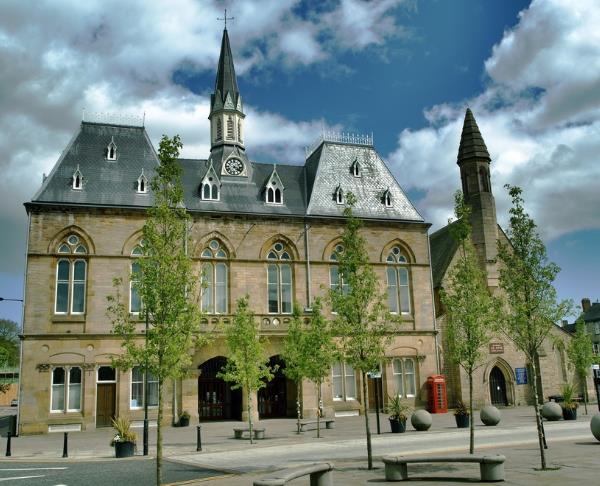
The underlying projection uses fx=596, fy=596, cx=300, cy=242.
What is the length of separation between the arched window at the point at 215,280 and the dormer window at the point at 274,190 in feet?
15.5

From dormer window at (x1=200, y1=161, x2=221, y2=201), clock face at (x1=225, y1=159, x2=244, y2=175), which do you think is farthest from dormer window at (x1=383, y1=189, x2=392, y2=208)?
dormer window at (x1=200, y1=161, x2=221, y2=201)

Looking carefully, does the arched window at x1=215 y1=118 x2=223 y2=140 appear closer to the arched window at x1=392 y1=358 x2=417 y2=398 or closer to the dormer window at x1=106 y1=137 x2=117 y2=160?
the dormer window at x1=106 y1=137 x2=117 y2=160

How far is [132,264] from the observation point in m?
32.7

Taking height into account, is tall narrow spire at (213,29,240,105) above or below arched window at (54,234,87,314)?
above

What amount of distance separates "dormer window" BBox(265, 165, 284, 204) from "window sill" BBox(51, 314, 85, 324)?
12887 mm

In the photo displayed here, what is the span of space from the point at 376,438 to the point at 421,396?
14.2 meters

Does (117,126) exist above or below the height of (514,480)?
above

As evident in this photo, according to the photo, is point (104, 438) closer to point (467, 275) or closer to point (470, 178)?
point (467, 275)

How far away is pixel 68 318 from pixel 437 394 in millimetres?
21542

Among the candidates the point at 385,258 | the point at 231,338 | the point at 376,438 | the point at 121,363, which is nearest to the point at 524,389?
the point at 385,258

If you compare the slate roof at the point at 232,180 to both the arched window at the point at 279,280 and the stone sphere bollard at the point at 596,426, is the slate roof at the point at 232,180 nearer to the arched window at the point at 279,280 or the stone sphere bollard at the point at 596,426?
the arched window at the point at 279,280

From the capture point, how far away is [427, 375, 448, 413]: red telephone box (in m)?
35.8

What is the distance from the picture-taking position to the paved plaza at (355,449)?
14297mm

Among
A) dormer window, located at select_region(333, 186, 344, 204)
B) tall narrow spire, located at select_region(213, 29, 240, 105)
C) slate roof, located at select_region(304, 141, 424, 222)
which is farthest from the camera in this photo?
tall narrow spire, located at select_region(213, 29, 240, 105)
